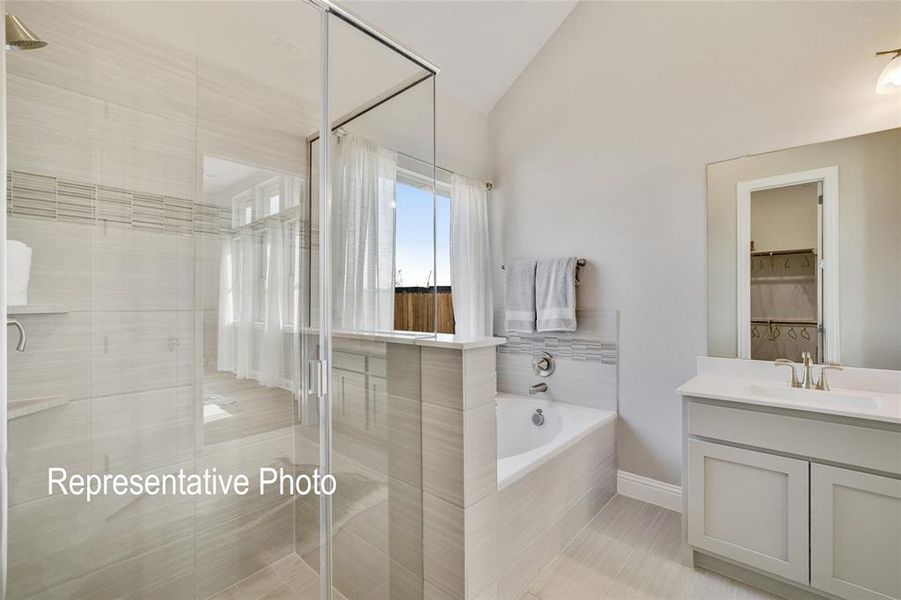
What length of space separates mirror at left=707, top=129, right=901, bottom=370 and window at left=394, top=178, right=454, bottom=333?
1.58m

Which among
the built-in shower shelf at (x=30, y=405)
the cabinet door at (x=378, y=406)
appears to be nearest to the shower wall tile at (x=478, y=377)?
the cabinet door at (x=378, y=406)

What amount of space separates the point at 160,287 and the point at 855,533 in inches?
98.6

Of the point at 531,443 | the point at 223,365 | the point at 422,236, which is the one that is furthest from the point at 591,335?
the point at 223,365

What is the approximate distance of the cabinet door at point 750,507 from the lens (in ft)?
5.14

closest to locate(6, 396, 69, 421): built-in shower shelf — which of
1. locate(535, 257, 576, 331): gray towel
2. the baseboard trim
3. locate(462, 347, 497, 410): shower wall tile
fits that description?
locate(462, 347, 497, 410): shower wall tile

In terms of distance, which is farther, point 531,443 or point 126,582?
point 531,443

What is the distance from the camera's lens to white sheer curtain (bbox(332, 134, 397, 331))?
4.73 ft

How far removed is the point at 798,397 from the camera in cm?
181

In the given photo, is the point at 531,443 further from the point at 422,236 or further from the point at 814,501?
the point at 422,236

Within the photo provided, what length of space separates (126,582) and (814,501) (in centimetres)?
232

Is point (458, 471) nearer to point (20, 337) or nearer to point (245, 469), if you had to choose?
point (245, 469)

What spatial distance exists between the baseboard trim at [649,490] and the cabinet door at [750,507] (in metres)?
0.58

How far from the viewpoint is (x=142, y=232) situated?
1255 millimetres

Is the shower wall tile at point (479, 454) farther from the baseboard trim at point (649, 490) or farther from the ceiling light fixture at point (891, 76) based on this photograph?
the ceiling light fixture at point (891, 76)
